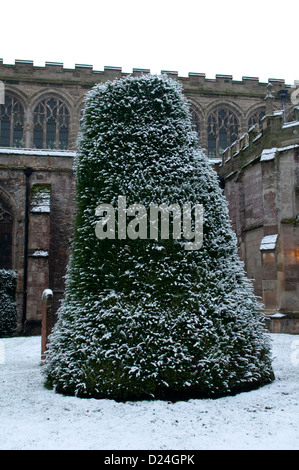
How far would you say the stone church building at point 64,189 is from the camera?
12.2m

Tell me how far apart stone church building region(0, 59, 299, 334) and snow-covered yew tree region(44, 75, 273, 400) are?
6617 millimetres

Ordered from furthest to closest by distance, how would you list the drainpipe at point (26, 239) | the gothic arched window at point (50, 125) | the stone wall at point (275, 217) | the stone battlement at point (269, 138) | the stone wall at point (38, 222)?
the gothic arched window at point (50, 125), the drainpipe at point (26, 239), the stone wall at point (38, 222), the stone battlement at point (269, 138), the stone wall at point (275, 217)

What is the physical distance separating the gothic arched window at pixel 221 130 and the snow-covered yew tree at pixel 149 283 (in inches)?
701

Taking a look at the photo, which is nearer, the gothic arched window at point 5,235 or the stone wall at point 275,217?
the stone wall at point 275,217

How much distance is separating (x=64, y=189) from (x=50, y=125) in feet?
26.5

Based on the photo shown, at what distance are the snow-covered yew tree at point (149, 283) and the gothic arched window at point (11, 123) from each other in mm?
17183

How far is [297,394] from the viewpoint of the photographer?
5.25m

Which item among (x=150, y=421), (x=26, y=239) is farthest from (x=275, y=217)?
(x=150, y=421)

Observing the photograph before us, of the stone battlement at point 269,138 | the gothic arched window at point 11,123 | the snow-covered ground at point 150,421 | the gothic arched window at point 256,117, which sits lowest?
the snow-covered ground at point 150,421

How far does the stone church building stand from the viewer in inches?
481

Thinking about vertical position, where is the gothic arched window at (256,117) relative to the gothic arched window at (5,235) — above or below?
above

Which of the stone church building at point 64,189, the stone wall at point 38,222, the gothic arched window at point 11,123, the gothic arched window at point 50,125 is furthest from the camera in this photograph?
the gothic arched window at point 50,125

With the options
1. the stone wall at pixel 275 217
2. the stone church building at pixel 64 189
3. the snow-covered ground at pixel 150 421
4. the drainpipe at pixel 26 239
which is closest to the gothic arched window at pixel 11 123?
the stone church building at pixel 64 189

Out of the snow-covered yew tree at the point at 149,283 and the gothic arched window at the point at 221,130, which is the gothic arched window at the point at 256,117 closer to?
the gothic arched window at the point at 221,130
